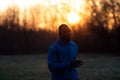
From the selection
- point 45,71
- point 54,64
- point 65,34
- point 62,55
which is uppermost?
point 65,34

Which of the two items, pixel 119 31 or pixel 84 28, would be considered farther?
pixel 84 28

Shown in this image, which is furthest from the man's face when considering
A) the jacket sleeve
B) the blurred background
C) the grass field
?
the blurred background

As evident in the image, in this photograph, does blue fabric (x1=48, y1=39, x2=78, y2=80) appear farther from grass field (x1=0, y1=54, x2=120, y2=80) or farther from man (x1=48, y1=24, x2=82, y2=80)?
grass field (x1=0, y1=54, x2=120, y2=80)

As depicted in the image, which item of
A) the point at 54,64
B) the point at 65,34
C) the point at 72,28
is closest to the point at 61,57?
the point at 54,64

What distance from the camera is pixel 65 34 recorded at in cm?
599

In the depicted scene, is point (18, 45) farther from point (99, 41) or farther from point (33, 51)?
point (99, 41)

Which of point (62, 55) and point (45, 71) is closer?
point (62, 55)

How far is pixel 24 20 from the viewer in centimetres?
8188

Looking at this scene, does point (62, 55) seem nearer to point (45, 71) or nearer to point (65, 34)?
point (65, 34)

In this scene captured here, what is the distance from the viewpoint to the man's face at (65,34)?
19.7 ft

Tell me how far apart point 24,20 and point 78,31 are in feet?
60.8

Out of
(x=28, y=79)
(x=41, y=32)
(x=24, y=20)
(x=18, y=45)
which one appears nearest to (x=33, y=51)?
(x=18, y=45)

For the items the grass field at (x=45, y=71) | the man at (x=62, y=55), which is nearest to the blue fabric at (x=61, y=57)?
the man at (x=62, y=55)

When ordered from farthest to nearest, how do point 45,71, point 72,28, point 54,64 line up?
point 72,28 < point 45,71 < point 54,64
